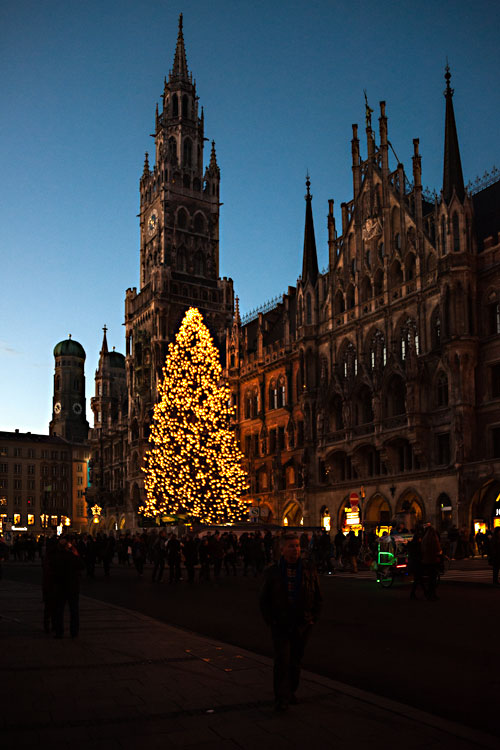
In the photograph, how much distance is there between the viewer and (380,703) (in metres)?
7.82

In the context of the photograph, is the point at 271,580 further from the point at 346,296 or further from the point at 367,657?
the point at 346,296

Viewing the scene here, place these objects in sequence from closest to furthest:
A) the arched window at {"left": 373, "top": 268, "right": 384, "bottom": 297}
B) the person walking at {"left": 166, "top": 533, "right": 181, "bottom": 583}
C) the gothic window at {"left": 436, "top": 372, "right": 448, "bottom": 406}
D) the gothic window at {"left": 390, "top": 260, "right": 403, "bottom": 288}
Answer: the person walking at {"left": 166, "top": 533, "right": 181, "bottom": 583} < the gothic window at {"left": 436, "top": 372, "right": 448, "bottom": 406} < the gothic window at {"left": 390, "top": 260, "right": 403, "bottom": 288} < the arched window at {"left": 373, "top": 268, "right": 384, "bottom": 297}

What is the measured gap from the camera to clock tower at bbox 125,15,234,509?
263ft

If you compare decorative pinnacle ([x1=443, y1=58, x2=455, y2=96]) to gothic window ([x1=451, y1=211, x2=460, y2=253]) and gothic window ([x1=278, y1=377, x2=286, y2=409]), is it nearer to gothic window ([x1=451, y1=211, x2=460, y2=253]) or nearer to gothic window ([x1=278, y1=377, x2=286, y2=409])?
gothic window ([x1=451, y1=211, x2=460, y2=253])

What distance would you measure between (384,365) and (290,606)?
137ft

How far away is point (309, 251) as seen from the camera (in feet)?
194

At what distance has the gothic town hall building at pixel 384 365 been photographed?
42094 mm

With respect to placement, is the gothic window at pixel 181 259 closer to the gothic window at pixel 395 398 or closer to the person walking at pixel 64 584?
the gothic window at pixel 395 398

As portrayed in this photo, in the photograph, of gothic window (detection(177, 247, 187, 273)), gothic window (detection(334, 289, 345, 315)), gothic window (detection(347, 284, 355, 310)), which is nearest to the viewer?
gothic window (detection(347, 284, 355, 310))

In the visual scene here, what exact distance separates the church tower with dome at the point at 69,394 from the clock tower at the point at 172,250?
64.2 meters

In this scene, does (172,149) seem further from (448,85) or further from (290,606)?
(290,606)

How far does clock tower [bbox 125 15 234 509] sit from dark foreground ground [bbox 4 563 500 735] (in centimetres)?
5667

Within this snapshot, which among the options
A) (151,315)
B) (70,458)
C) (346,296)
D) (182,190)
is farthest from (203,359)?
(70,458)

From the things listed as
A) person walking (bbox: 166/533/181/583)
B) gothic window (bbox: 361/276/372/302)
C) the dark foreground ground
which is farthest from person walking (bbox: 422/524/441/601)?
gothic window (bbox: 361/276/372/302)
